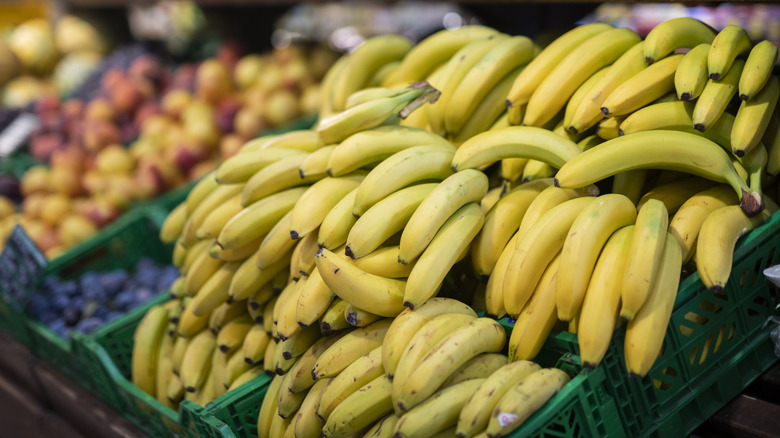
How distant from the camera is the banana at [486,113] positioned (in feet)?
5.80

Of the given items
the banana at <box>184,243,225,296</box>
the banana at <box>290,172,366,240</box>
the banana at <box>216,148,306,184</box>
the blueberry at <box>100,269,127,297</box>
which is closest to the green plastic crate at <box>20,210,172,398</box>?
the blueberry at <box>100,269,127,297</box>

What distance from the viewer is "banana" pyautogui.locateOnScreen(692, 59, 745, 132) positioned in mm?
1326

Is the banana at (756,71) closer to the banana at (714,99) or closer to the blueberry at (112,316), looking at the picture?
the banana at (714,99)

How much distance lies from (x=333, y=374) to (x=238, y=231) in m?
0.47

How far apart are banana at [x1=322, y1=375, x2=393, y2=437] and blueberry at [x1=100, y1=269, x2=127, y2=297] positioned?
159 centimetres

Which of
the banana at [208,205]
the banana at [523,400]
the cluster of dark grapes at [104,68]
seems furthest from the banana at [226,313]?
the cluster of dark grapes at [104,68]

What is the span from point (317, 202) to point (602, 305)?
678mm

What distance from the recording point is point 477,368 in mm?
1229

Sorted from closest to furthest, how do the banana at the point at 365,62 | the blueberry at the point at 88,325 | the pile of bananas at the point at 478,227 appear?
the pile of bananas at the point at 478,227 → the banana at the point at 365,62 → the blueberry at the point at 88,325

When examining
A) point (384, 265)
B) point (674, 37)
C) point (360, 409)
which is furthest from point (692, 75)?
point (360, 409)

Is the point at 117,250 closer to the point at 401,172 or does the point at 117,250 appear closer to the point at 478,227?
the point at 401,172

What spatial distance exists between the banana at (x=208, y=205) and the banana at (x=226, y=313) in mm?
227

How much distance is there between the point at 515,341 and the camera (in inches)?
49.0

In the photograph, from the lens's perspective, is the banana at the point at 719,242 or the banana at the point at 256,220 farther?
the banana at the point at 256,220
